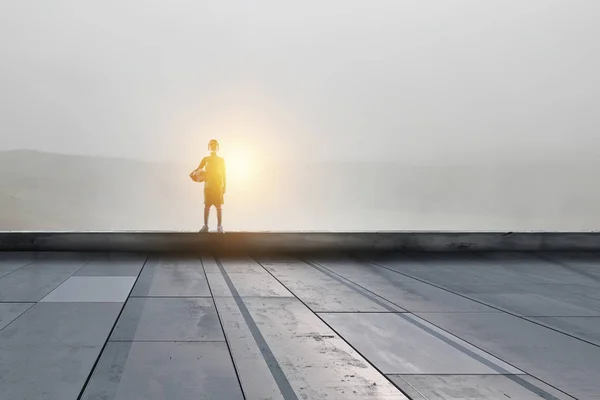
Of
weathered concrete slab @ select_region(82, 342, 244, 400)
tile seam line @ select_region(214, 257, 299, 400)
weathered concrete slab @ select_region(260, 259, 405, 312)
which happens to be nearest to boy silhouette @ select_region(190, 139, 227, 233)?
weathered concrete slab @ select_region(260, 259, 405, 312)

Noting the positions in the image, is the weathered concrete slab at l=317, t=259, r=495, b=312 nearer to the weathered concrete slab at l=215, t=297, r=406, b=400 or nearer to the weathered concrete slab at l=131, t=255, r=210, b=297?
the weathered concrete slab at l=215, t=297, r=406, b=400

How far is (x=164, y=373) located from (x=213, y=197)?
342 inches

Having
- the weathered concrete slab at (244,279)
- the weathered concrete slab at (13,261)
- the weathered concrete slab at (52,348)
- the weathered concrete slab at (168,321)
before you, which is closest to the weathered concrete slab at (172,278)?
the weathered concrete slab at (244,279)

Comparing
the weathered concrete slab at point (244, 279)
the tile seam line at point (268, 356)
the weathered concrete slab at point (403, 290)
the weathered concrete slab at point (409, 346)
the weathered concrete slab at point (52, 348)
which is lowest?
the weathered concrete slab at point (52, 348)

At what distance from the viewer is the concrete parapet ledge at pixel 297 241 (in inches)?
416

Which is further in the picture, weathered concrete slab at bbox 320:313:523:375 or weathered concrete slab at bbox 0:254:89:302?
weathered concrete slab at bbox 0:254:89:302

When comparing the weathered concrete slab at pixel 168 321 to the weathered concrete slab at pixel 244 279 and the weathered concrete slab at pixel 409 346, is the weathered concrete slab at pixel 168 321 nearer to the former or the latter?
the weathered concrete slab at pixel 244 279

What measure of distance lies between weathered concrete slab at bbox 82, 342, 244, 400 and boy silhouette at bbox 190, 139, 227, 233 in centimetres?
790

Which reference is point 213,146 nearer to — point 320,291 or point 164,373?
point 320,291

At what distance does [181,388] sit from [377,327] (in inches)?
93.5

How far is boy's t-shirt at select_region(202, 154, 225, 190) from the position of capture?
39.7 ft

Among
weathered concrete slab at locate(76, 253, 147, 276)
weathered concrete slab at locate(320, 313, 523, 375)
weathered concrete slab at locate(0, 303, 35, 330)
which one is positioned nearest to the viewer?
weathered concrete slab at locate(320, 313, 523, 375)

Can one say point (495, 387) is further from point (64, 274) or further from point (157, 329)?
point (64, 274)

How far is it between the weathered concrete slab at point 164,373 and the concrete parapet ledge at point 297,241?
21.6 feet
